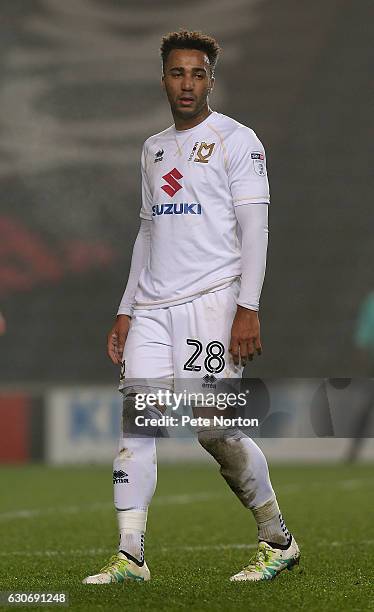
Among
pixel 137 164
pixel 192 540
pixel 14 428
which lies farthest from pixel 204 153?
pixel 137 164

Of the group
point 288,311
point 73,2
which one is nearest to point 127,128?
point 73,2

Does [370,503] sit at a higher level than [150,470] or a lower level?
lower

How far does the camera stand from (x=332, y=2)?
2392 cm

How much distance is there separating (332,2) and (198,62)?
65.4 feet

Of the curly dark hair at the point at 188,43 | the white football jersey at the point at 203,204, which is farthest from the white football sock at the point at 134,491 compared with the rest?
the curly dark hair at the point at 188,43

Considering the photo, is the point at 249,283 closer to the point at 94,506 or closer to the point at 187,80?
the point at 187,80

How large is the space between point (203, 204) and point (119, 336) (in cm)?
55

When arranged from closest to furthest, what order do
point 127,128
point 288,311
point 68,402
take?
point 68,402 → point 288,311 → point 127,128

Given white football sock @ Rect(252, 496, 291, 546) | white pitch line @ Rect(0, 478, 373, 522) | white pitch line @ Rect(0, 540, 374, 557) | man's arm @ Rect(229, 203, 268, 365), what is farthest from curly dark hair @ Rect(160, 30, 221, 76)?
white pitch line @ Rect(0, 478, 373, 522)

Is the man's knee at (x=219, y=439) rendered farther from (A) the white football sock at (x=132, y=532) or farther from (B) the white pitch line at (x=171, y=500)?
(B) the white pitch line at (x=171, y=500)

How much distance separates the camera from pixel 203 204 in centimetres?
461

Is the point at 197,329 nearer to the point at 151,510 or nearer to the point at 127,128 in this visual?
the point at 151,510

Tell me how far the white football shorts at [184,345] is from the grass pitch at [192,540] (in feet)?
2.19

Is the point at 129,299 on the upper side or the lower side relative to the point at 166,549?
upper
